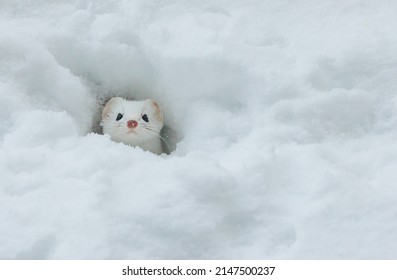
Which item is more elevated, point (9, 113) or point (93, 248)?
point (9, 113)

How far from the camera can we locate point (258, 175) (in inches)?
75.0

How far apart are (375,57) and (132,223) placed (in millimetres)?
1343

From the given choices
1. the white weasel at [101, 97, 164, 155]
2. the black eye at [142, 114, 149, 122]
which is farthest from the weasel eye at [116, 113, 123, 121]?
the black eye at [142, 114, 149, 122]

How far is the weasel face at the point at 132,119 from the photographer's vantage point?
252cm

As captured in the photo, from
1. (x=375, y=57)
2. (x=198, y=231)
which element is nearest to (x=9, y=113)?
(x=198, y=231)

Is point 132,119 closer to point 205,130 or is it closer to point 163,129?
point 163,129

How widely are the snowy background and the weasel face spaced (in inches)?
3.4

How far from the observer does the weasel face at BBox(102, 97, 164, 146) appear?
2.52 m

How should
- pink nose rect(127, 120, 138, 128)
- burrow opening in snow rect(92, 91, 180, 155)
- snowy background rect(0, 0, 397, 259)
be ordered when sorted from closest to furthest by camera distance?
snowy background rect(0, 0, 397, 259), pink nose rect(127, 120, 138, 128), burrow opening in snow rect(92, 91, 180, 155)

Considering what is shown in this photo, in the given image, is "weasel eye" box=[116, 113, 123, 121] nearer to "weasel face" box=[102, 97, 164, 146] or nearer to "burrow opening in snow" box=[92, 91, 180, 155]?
"weasel face" box=[102, 97, 164, 146]

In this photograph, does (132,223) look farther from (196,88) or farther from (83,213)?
(196,88)

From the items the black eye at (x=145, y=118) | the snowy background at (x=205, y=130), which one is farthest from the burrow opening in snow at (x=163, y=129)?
the black eye at (x=145, y=118)

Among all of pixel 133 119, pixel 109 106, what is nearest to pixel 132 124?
pixel 133 119

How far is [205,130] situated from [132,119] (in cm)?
42
